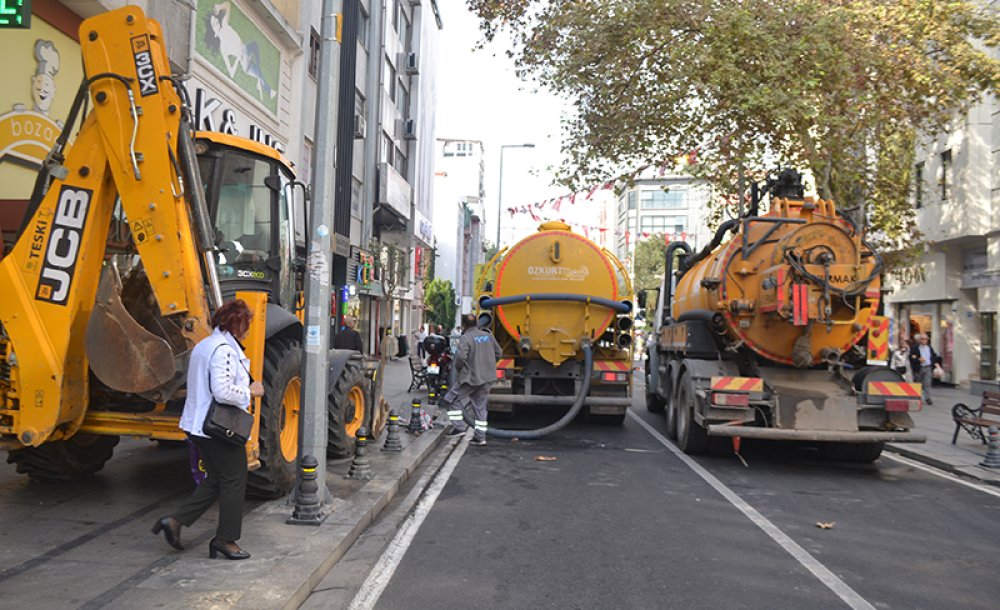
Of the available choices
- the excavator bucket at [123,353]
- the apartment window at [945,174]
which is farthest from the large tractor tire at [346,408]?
the apartment window at [945,174]

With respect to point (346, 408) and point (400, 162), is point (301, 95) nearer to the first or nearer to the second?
point (346, 408)

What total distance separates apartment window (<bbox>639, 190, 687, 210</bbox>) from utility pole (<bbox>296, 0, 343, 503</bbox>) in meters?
84.6

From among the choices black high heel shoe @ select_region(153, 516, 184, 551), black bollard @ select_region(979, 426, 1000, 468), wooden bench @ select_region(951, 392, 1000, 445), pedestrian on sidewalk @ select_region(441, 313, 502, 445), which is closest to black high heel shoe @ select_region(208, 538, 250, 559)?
black high heel shoe @ select_region(153, 516, 184, 551)

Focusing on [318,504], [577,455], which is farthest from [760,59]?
[318,504]

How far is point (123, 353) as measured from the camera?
17.1ft

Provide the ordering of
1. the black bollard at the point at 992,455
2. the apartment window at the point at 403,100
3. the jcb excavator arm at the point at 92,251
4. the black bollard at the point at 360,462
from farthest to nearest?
the apartment window at the point at 403,100 → the black bollard at the point at 992,455 → the black bollard at the point at 360,462 → the jcb excavator arm at the point at 92,251

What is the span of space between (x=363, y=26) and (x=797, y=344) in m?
23.5

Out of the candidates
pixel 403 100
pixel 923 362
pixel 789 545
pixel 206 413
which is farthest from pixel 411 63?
pixel 206 413

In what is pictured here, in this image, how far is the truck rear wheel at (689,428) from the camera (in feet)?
32.3

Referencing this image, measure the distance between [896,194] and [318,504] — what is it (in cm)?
1750

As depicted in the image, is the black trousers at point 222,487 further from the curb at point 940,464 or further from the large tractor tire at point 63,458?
the curb at point 940,464

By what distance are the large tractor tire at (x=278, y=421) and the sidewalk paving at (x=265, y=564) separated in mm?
192

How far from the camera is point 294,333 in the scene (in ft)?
22.1

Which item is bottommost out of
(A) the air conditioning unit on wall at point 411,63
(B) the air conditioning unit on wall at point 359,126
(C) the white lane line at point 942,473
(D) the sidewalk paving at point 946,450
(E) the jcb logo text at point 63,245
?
(C) the white lane line at point 942,473
